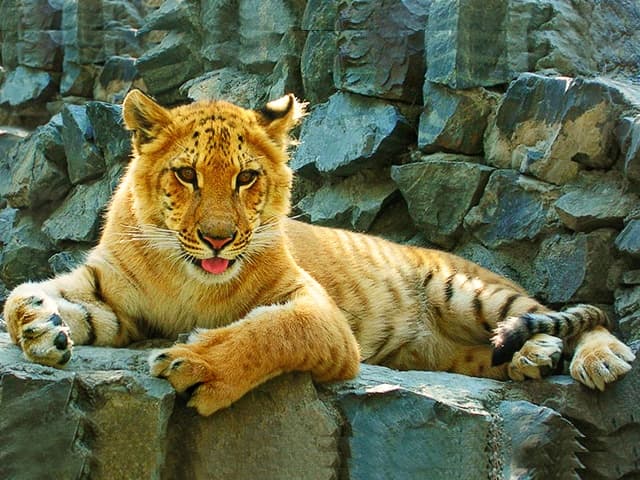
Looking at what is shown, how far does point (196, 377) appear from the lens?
3.50 m

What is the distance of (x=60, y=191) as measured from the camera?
11.1 metres

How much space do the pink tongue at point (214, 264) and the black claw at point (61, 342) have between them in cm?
74

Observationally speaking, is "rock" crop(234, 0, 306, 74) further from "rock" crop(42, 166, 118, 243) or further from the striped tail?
the striped tail

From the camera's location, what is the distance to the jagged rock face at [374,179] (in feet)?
12.2

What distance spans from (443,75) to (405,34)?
2.45ft

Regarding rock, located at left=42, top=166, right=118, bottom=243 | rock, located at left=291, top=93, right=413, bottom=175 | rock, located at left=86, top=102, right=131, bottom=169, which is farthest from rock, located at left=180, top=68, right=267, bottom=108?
rock, located at left=42, top=166, right=118, bottom=243

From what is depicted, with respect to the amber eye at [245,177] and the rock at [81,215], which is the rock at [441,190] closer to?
the amber eye at [245,177]

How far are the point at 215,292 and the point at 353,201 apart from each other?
338 centimetres

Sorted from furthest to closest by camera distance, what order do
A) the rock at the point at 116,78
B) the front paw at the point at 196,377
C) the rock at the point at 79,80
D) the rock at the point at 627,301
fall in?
the rock at the point at 79,80 < the rock at the point at 116,78 < the rock at the point at 627,301 < the front paw at the point at 196,377

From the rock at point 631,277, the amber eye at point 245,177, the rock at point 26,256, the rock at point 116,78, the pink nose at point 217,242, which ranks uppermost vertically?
the amber eye at point 245,177

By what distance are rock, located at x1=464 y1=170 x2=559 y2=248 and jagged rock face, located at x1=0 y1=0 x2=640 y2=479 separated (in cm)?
2

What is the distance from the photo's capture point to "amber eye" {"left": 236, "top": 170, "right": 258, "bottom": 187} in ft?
14.0

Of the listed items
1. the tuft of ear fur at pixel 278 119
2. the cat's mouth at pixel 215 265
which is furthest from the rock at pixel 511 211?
the cat's mouth at pixel 215 265

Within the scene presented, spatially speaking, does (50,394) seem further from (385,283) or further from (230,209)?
(385,283)
